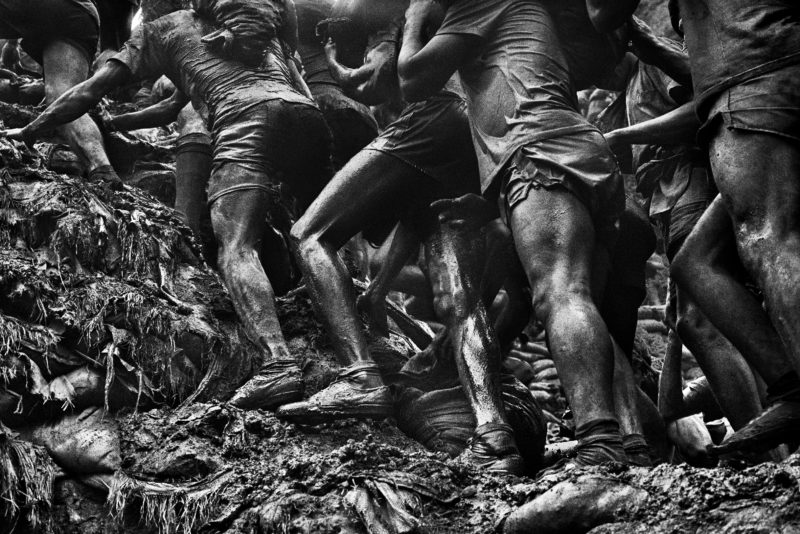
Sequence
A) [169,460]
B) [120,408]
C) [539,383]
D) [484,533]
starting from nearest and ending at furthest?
[484,533] → [169,460] → [120,408] → [539,383]

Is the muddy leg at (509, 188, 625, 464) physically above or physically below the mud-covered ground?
above

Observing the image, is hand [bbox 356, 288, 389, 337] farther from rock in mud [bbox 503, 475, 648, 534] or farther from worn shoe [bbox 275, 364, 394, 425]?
rock in mud [bbox 503, 475, 648, 534]

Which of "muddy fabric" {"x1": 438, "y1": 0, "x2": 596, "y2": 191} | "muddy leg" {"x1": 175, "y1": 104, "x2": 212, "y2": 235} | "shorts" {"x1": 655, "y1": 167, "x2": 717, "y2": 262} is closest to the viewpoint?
"muddy fabric" {"x1": 438, "y1": 0, "x2": 596, "y2": 191}

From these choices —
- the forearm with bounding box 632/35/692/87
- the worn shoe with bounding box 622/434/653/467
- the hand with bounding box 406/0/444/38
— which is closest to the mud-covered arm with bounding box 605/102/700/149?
the forearm with bounding box 632/35/692/87

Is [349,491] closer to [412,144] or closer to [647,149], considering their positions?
[412,144]

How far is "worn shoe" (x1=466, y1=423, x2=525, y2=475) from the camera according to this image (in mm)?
6465

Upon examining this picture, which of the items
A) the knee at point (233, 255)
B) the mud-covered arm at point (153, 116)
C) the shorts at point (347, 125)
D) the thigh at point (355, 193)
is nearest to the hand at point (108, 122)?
the mud-covered arm at point (153, 116)

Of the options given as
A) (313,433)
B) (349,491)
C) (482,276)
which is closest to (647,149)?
(482,276)

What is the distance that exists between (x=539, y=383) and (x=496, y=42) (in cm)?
531

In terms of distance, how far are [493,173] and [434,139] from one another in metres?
1.03

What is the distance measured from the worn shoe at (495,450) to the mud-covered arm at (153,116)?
3.81m

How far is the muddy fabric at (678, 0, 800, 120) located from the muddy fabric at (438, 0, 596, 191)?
0.86 m

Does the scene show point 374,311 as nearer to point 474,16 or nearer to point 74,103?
point 474,16

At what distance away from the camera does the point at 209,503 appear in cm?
609
